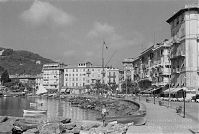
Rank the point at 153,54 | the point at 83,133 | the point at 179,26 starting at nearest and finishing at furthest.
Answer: the point at 83,133, the point at 179,26, the point at 153,54

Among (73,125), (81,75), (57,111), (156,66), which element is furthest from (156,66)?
(81,75)

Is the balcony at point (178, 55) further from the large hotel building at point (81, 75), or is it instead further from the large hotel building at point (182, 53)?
the large hotel building at point (81, 75)

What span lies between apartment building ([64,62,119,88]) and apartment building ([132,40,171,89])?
2331 inches

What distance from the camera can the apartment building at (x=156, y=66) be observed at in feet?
289

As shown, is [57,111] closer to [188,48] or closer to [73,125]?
[188,48]

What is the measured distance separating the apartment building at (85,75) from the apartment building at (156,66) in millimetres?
59218

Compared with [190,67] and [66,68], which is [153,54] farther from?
[66,68]

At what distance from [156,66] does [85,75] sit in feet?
305

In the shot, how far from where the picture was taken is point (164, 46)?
8825 centimetres

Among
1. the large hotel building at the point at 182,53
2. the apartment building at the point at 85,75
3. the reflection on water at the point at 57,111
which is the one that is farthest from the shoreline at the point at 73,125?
the apartment building at the point at 85,75

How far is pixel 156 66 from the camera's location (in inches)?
3691

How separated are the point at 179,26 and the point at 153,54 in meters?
25.8

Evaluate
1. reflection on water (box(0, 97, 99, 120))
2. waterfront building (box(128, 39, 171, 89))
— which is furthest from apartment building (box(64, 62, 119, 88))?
reflection on water (box(0, 97, 99, 120))

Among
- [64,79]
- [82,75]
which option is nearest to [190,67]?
[82,75]
